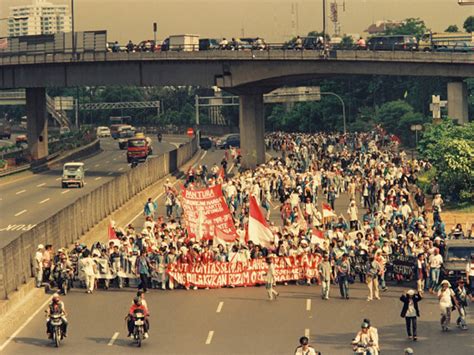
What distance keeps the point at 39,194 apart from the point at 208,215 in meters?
35.8

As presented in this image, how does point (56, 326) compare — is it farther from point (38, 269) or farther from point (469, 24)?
point (469, 24)

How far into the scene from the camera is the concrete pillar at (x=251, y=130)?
312 feet

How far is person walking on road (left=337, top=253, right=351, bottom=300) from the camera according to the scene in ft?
126

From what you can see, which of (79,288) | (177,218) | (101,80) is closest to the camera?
(79,288)

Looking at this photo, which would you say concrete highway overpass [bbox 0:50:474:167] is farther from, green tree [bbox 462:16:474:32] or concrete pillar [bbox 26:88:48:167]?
green tree [bbox 462:16:474:32]

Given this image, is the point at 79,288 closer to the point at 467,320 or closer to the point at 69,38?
the point at 467,320

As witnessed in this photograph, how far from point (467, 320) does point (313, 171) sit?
3143cm

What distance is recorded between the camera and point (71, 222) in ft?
158

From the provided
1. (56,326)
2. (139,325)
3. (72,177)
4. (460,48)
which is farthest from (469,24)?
(56,326)

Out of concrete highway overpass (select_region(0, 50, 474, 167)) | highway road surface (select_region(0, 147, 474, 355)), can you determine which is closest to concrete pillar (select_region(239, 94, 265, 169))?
concrete highway overpass (select_region(0, 50, 474, 167))

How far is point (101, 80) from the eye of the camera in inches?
3895

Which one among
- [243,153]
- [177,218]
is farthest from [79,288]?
[243,153]

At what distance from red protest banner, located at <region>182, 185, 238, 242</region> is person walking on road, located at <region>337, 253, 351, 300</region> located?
5.73 meters

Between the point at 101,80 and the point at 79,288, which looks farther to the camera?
the point at 101,80
